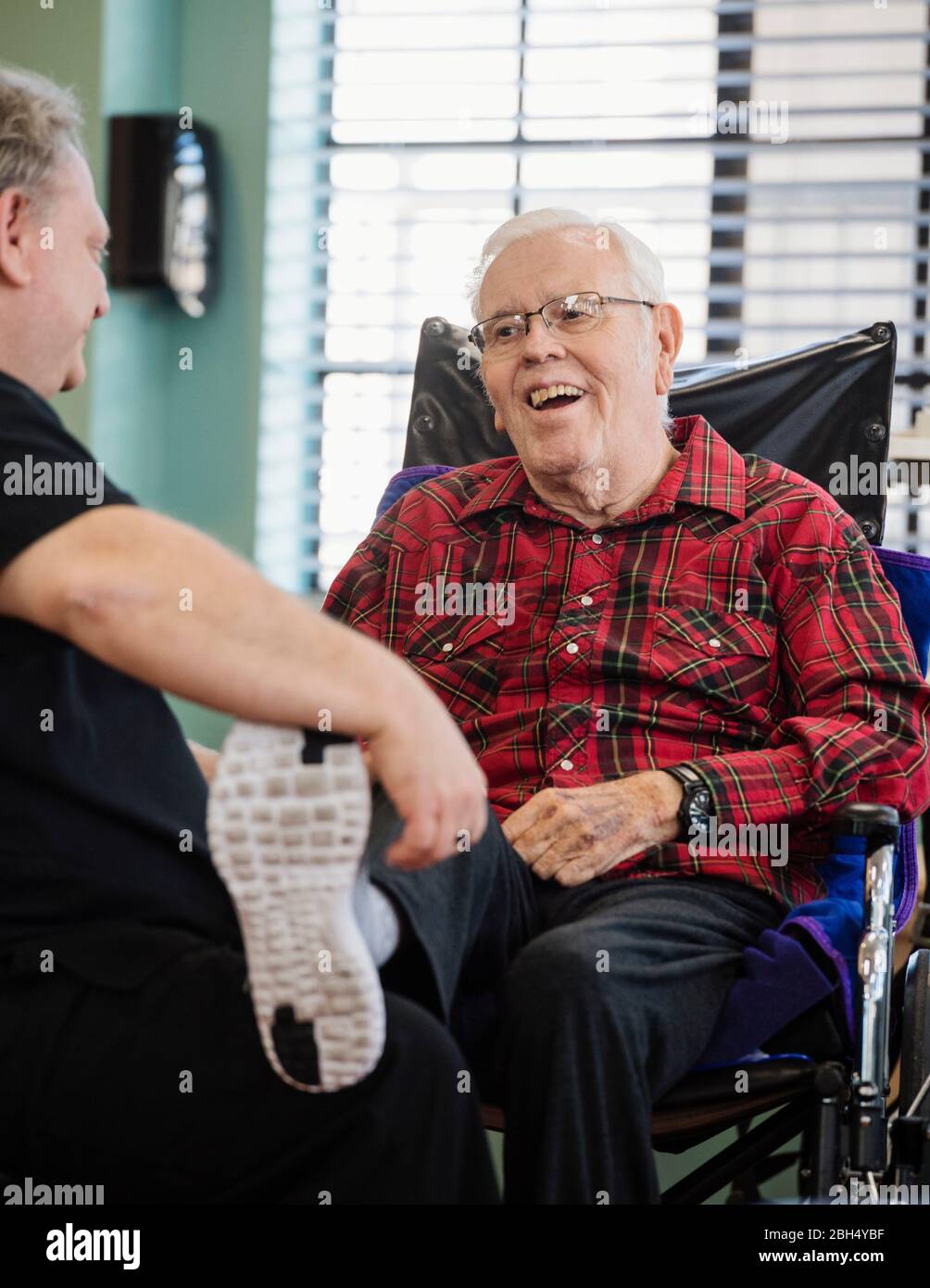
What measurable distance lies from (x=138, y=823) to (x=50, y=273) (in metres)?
0.41

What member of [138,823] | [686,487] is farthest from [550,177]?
[138,823]

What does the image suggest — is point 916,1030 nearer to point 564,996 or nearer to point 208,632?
point 564,996

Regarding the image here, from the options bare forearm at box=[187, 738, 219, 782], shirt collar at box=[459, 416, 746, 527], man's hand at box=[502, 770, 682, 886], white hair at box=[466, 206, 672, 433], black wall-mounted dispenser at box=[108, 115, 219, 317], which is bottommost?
man's hand at box=[502, 770, 682, 886]

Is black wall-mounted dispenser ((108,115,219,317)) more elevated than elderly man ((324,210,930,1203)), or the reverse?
black wall-mounted dispenser ((108,115,219,317))

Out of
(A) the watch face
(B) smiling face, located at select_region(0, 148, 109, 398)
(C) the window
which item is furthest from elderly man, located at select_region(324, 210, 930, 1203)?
(C) the window

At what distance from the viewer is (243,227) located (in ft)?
10.4

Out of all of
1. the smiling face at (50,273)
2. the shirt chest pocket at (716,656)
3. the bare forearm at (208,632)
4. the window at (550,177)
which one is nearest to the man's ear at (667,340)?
the shirt chest pocket at (716,656)

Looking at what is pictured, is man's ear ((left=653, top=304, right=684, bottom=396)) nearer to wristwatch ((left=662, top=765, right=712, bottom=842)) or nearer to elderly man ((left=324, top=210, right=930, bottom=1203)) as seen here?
elderly man ((left=324, top=210, right=930, bottom=1203))

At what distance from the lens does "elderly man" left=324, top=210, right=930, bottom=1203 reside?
46.5 inches

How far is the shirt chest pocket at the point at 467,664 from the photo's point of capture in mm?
1681

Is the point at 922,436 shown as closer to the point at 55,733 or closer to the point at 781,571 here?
the point at 781,571
